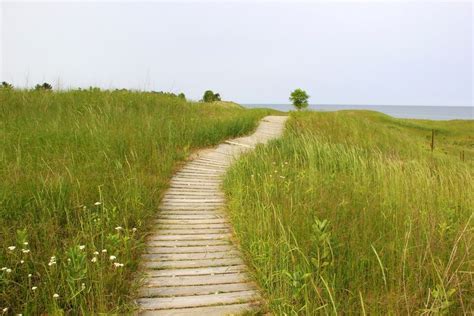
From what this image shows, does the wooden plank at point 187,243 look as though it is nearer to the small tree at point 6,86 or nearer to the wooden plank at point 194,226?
the wooden plank at point 194,226

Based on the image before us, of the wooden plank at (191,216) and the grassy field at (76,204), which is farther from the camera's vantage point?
the wooden plank at (191,216)

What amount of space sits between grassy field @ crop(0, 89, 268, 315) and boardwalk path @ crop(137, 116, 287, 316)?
0.20 m

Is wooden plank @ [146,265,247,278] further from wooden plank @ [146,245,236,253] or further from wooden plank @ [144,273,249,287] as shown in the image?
wooden plank @ [146,245,236,253]

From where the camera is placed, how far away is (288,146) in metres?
7.59

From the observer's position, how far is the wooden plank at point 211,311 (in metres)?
2.41

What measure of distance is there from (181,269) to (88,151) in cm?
350

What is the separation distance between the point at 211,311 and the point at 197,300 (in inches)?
7.4

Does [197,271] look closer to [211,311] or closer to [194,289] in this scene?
[194,289]

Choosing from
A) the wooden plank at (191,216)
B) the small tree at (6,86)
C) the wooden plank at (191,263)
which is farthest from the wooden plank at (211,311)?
the small tree at (6,86)

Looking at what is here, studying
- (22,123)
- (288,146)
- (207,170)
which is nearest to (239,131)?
(288,146)

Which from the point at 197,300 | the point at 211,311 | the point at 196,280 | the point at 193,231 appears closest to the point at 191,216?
the point at 193,231

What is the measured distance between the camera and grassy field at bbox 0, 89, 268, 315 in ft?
7.82

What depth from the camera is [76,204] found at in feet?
11.8

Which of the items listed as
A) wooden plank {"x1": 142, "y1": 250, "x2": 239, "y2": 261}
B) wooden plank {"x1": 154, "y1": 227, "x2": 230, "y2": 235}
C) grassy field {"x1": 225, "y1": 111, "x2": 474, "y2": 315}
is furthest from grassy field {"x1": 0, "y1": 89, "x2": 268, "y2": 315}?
grassy field {"x1": 225, "y1": 111, "x2": 474, "y2": 315}
